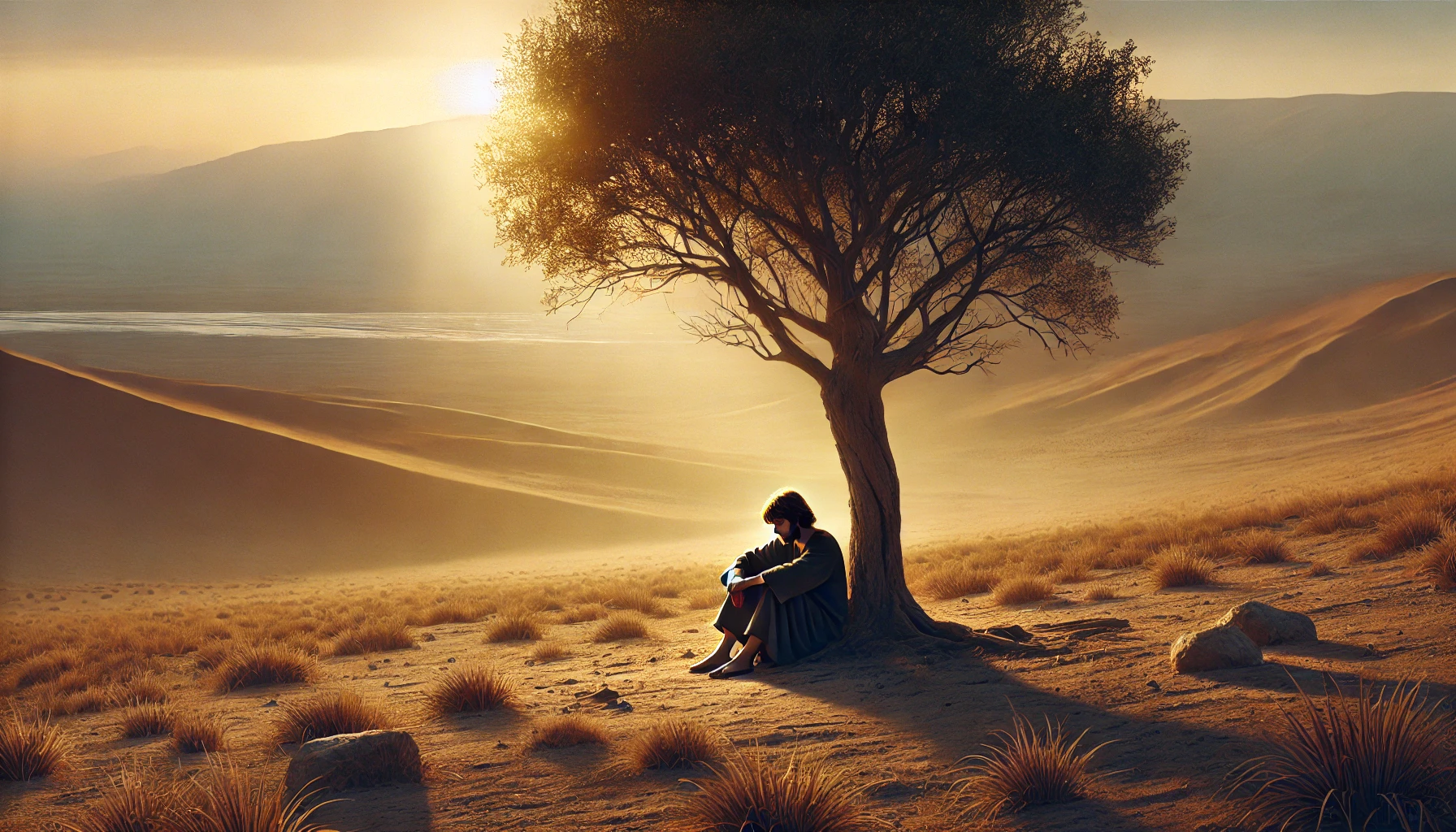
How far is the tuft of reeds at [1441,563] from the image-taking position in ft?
27.1

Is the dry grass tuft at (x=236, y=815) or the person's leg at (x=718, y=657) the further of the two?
the person's leg at (x=718, y=657)

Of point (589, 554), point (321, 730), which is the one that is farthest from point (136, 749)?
point (589, 554)

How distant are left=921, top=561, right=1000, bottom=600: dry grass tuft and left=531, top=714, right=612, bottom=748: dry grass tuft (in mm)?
8408

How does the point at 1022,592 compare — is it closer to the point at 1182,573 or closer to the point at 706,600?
the point at 1182,573

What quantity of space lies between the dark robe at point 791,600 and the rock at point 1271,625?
10.8 feet

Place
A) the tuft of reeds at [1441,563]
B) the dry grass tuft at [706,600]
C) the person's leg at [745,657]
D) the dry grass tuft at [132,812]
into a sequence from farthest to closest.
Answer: the dry grass tuft at [706,600] → the person's leg at [745,657] → the tuft of reeds at [1441,563] → the dry grass tuft at [132,812]

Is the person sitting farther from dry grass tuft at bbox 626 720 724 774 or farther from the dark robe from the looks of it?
dry grass tuft at bbox 626 720 724 774

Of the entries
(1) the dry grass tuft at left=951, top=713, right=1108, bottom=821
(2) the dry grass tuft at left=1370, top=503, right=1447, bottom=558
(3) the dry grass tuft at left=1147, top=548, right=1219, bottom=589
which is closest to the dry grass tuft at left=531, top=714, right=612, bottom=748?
(1) the dry grass tuft at left=951, top=713, right=1108, bottom=821

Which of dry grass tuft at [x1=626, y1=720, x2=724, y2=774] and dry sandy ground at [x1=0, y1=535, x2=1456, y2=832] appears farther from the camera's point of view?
dry grass tuft at [x1=626, y1=720, x2=724, y2=774]

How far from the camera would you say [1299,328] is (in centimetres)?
7050

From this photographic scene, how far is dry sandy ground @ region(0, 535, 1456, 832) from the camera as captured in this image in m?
5.18

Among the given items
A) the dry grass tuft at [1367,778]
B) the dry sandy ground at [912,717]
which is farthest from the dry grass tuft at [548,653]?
the dry grass tuft at [1367,778]

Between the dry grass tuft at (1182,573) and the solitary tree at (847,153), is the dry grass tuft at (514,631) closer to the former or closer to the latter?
the solitary tree at (847,153)

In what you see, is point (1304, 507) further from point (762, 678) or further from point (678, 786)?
point (678, 786)
